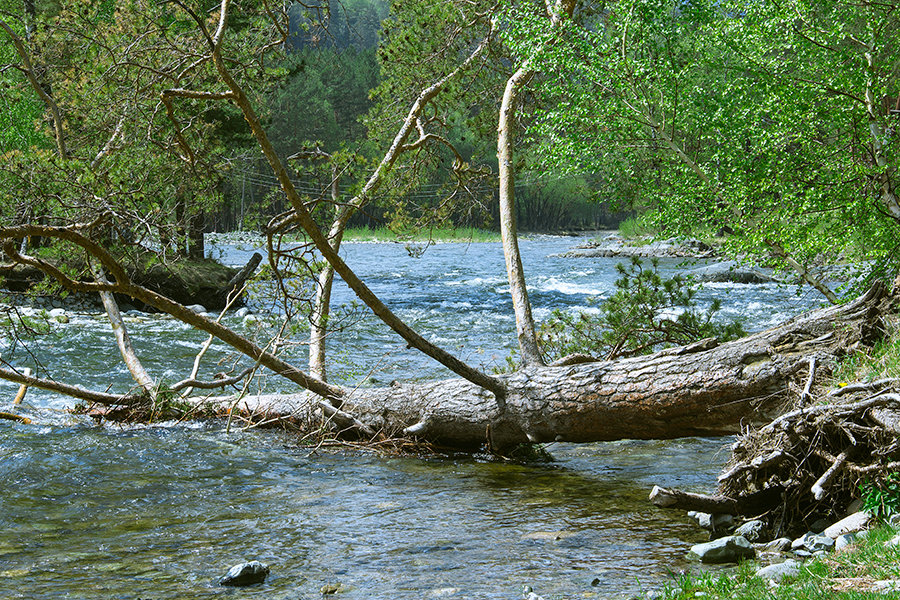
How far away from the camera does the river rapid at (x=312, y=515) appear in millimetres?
4211

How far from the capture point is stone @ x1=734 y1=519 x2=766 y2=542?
4.44 metres

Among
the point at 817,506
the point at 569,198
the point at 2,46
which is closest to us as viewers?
the point at 817,506

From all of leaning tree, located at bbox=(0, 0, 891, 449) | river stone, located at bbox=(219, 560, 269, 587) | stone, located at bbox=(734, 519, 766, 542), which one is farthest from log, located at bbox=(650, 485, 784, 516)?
river stone, located at bbox=(219, 560, 269, 587)

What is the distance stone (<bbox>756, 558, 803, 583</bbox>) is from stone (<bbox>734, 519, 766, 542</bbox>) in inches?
30.5

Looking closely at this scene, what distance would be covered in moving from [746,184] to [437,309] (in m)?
11.0

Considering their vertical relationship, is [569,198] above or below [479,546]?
above

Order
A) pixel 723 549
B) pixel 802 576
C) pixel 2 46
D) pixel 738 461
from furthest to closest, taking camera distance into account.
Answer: pixel 2 46 → pixel 738 461 → pixel 723 549 → pixel 802 576

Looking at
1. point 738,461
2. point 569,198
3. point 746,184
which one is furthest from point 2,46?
point 569,198

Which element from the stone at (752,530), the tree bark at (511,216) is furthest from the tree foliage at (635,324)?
the stone at (752,530)

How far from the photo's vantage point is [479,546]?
4.79m

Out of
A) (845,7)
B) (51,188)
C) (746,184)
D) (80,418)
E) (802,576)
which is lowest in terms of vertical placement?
(80,418)

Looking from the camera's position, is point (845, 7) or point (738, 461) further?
point (845, 7)

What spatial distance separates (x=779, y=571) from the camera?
3537 millimetres

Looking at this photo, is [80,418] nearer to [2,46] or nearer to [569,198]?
[2,46]
